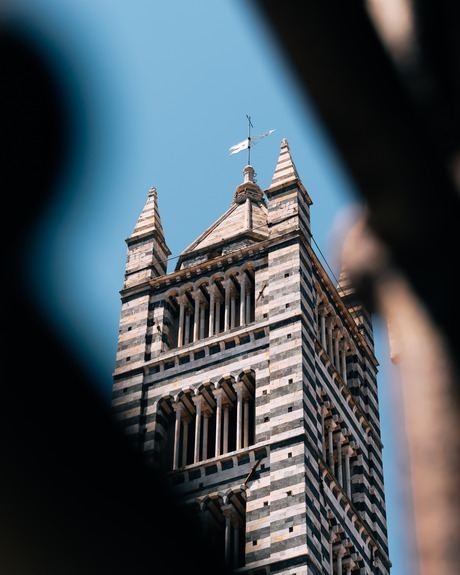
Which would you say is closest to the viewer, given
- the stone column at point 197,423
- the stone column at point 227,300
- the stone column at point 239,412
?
the stone column at point 239,412

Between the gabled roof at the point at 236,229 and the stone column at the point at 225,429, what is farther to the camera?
the gabled roof at the point at 236,229

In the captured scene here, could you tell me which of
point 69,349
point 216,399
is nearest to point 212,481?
point 216,399

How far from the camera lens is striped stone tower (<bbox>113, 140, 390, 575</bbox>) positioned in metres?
24.8

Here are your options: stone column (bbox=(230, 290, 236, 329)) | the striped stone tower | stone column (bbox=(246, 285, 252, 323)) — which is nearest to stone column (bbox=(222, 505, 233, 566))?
the striped stone tower

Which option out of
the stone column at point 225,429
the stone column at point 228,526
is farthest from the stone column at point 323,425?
the stone column at point 228,526

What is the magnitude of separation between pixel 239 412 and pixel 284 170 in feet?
31.0

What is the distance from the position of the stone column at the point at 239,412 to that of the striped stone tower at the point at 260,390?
32mm

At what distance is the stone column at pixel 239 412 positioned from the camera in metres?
26.4

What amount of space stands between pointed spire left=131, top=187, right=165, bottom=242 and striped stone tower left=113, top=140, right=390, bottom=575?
0.08m

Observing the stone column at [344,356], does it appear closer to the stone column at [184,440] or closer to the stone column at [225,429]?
the stone column at [225,429]

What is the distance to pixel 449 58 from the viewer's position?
1.41 metres

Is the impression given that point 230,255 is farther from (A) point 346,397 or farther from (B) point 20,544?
(B) point 20,544

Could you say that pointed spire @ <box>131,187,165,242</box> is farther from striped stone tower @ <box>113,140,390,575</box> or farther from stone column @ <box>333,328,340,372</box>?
stone column @ <box>333,328,340,372</box>

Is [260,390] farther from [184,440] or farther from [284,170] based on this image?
[284,170]
